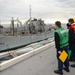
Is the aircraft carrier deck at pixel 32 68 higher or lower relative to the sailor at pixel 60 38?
lower

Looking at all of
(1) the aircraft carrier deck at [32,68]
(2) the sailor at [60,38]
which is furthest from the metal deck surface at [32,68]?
(2) the sailor at [60,38]

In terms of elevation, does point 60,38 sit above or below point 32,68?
above

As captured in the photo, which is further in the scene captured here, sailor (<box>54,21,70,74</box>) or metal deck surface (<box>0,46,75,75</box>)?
metal deck surface (<box>0,46,75,75</box>)

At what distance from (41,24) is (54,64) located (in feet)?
84.5

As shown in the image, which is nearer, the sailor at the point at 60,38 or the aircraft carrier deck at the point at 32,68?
the sailor at the point at 60,38

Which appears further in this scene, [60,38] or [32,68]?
[32,68]

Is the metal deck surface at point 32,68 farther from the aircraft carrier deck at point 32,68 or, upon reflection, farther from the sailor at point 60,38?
the sailor at point 60,38

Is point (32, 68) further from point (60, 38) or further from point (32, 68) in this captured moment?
point (60, 38)

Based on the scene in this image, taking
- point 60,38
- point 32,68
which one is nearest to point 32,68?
point 32,68

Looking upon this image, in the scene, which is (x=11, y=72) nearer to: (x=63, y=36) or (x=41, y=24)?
(x=63, y=36)

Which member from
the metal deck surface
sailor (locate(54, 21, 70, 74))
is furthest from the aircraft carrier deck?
sailor (locate(54, 21, 70, 74))

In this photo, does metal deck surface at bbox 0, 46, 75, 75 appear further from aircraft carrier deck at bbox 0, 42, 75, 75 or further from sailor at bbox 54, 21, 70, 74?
sailor at bbox 54, 21, 70, 74

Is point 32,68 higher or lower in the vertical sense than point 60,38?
lower

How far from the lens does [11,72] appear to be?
4.85 metres
